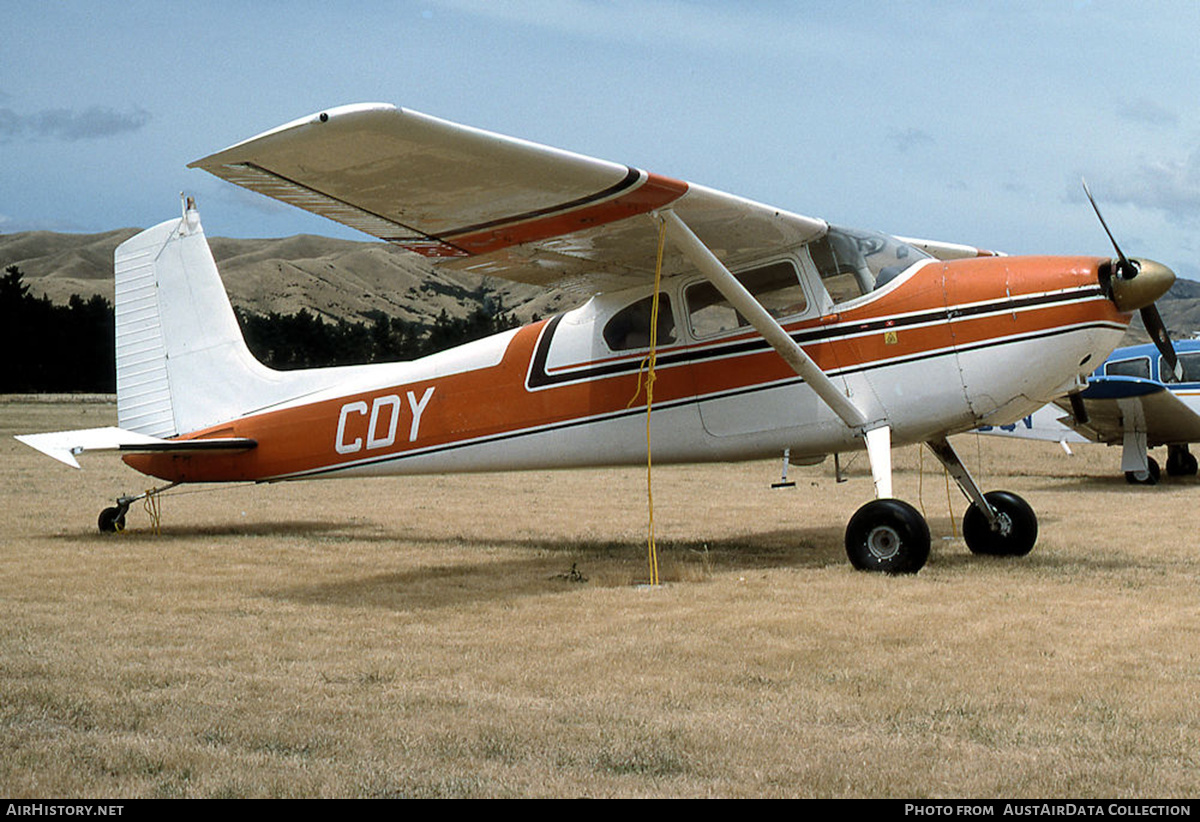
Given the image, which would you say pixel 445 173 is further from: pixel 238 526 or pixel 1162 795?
pixel 238 526

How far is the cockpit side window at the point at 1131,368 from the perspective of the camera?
19297 mm

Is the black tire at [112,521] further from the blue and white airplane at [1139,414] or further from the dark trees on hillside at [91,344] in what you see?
the dark trees on hillside at [91,344]

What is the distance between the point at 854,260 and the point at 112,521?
7561 mm

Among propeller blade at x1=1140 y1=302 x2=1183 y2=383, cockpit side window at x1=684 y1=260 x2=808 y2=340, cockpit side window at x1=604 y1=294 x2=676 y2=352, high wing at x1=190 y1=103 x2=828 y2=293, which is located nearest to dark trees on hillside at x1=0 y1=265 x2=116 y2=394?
cockpit side window at x1=604 y1=294 x2=676 y2=352

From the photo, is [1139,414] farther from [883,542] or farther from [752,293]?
[883,542]

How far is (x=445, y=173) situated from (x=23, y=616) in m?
3.53

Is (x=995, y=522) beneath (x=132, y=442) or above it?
beneath

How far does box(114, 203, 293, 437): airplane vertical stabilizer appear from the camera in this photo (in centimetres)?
1105

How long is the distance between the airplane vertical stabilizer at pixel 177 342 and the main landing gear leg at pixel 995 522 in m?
6.62

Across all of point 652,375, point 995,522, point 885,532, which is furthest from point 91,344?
point 885,532

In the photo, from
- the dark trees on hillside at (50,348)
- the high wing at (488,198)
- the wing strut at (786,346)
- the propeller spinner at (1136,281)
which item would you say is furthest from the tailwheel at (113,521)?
the dark trees on hillside at (50,348)

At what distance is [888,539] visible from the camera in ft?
25.1

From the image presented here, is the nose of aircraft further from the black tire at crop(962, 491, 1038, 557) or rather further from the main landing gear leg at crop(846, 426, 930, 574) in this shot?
the black tire at crop(962, 491, 1038, 557)

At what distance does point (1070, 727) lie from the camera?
151 inches
